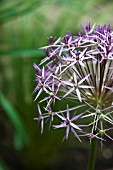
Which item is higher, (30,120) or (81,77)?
(81,77)

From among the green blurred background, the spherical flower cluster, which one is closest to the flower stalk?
the spherical flower cluster

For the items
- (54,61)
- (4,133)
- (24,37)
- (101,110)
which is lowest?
(4,133)

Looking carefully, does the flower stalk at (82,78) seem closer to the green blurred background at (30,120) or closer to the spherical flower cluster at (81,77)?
the spherical flower cluster at (81,77)

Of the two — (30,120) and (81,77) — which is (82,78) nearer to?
(81,77)

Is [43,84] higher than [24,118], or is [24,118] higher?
[43,84]

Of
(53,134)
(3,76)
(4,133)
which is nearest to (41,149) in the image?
(53,134)

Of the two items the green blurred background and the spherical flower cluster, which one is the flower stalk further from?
the green blurred background

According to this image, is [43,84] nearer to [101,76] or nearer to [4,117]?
[101,76]

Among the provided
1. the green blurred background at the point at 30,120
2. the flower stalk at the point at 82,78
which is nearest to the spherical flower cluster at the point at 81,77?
the flower stalk at the point at 82,78

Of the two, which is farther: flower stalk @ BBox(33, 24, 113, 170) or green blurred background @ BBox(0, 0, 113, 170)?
green blurred background @ BBox(0, 0, 113, 170)

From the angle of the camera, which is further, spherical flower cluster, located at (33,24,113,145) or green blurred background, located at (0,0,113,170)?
green blurred background, located at (0,0,113,170)

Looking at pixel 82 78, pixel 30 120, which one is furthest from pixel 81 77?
pixel 30 120
